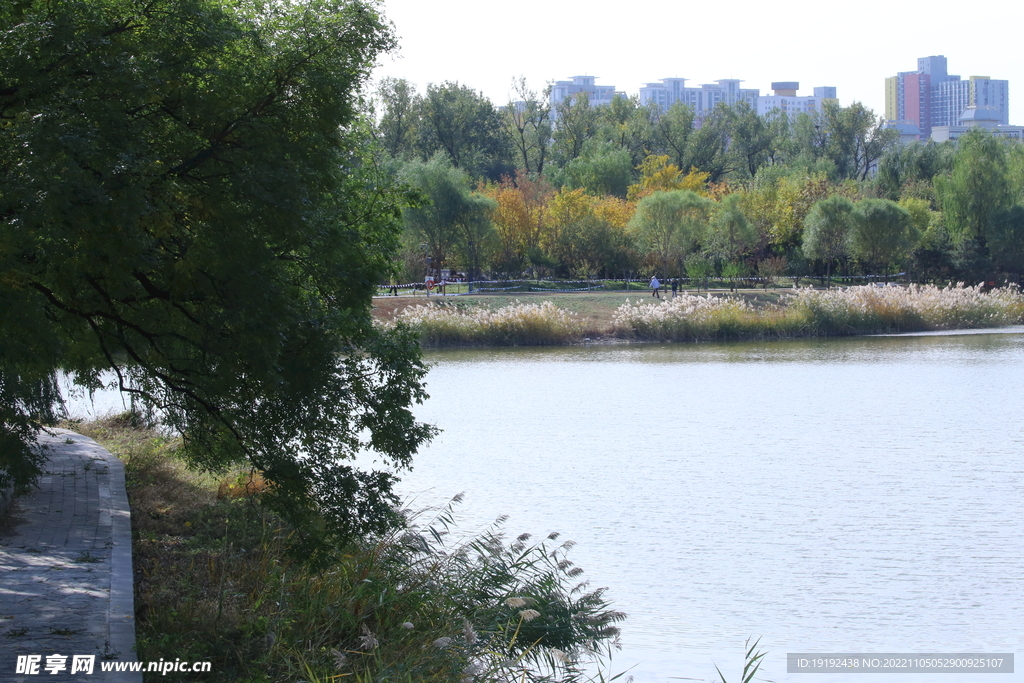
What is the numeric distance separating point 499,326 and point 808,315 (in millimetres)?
11961

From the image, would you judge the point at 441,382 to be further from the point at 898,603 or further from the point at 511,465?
the point at 898,603

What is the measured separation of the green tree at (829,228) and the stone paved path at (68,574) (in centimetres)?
4540

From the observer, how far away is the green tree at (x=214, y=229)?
6402mm

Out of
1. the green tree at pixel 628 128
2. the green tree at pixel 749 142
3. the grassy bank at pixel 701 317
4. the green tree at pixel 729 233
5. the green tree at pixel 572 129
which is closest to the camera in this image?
the grassy bank at pixel 701 317

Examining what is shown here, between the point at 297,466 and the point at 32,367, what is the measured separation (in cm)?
226

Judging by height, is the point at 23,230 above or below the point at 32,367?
above

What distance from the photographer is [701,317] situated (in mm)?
37312

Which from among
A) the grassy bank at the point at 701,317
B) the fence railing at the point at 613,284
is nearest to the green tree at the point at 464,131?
the fence railing at the point at 613,284

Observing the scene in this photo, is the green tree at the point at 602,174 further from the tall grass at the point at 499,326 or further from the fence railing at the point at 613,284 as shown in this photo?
the tall grass at the point at 499,326

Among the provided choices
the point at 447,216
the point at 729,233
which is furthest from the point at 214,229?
the point at 729,233

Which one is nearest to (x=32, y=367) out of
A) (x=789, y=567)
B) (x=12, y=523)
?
(x=12, y=523)

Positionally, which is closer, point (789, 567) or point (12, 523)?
point (12, 523)

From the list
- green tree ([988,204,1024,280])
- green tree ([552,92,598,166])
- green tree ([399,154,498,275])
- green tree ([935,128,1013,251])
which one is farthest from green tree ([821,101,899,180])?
green tree ([399,154,498,275])

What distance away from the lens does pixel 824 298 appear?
38812 millimetres
